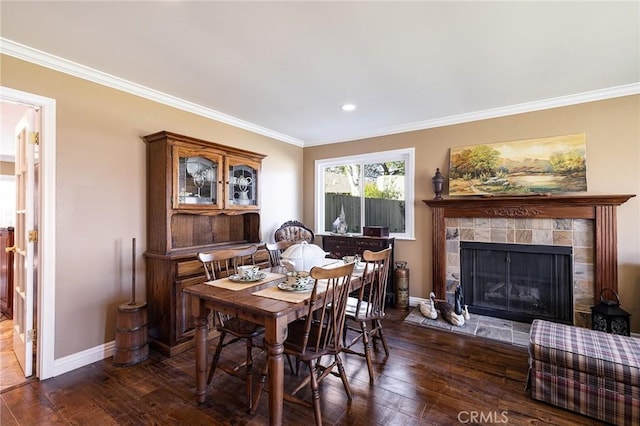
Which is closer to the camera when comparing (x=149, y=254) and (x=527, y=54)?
(x=527, y=54)

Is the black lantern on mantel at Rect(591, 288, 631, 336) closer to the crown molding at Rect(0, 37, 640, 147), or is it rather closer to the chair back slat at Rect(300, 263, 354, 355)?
the crown molding at Rect(0, 37, 640, 147)

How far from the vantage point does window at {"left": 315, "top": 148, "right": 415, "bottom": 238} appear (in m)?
4.18

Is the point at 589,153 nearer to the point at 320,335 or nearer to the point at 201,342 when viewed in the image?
the point at 320,335

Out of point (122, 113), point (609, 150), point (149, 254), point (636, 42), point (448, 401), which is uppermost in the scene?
point (636, 42)

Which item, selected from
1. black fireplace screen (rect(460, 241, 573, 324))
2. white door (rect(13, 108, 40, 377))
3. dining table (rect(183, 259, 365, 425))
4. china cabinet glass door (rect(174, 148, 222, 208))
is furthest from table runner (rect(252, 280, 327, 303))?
black fireplace screen (rect(460, 241, 573, 324))

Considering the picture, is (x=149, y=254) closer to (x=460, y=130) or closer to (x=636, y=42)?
(x=460, y=130)

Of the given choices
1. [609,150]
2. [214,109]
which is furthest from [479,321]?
[214,109]

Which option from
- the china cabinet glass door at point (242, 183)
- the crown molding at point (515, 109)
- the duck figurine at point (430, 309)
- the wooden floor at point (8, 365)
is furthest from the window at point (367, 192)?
the wooden floor at point (8, 365)

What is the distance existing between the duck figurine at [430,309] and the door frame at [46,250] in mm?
3629

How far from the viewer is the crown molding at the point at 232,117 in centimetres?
224

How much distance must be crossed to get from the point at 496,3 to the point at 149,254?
3339 mm

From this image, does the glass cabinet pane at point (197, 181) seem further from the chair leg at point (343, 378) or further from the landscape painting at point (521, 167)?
the landscape painting at point (521, 167)

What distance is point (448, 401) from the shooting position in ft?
6.61

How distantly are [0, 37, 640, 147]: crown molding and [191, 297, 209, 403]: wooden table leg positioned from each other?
2165 mm
